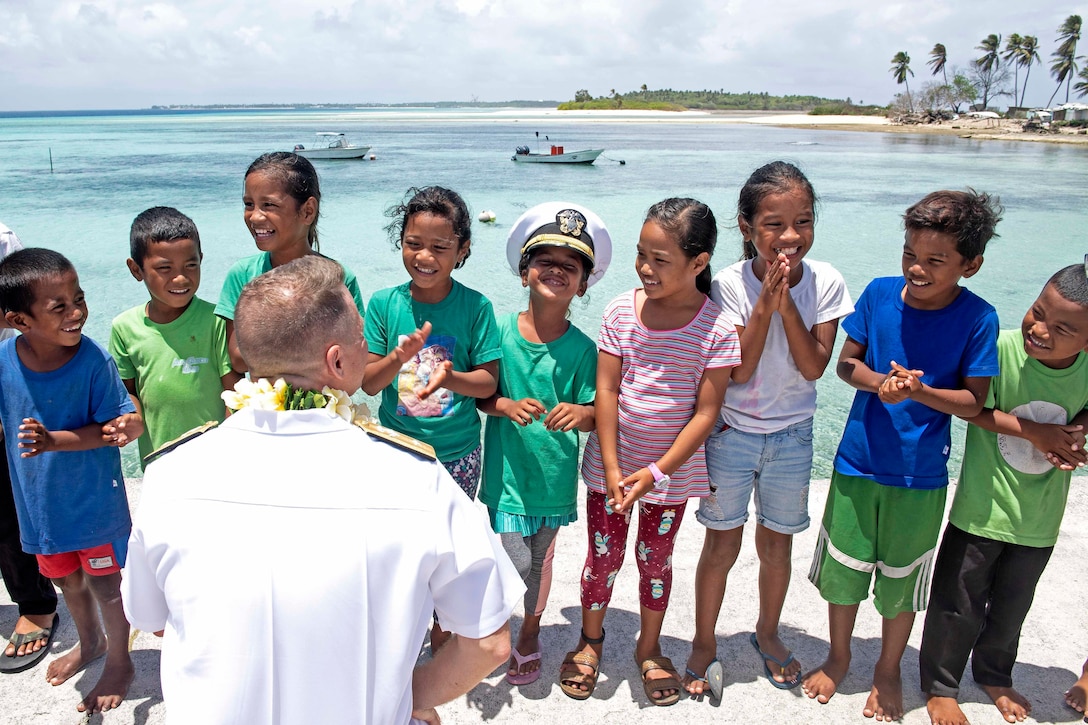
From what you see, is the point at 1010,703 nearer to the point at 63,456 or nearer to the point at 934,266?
the point at 934,266

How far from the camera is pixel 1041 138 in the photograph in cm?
4753

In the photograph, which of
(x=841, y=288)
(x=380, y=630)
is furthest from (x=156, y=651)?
(x=841, y=288)

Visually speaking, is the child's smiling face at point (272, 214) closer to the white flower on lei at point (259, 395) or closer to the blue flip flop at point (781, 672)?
the white flower on lei at point (259, 395)

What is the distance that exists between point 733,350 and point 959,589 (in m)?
1.38

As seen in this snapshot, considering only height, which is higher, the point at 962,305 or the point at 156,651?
the point at 962,305

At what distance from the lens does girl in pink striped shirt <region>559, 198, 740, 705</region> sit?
282 centimetres

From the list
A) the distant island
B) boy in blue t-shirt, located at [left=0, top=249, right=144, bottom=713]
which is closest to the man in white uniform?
boy in blue t-shirt, located at [left=0, top=249, right=144, bottom=713]

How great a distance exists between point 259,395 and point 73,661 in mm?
2513

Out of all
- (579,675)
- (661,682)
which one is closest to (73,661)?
(579,675)

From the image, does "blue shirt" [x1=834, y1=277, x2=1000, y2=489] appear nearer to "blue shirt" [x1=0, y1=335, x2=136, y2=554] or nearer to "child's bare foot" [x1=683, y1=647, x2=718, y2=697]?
"child's bare foot" [x1=683, y1=647, x2=718, y2=697]

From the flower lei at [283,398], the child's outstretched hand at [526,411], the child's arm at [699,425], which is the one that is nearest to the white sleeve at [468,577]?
the flower lei at [283,398]

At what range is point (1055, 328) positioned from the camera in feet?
8.83

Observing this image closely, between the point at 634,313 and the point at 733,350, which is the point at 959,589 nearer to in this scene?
the point at 733,350

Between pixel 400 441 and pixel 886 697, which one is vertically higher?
pixel 400 441
